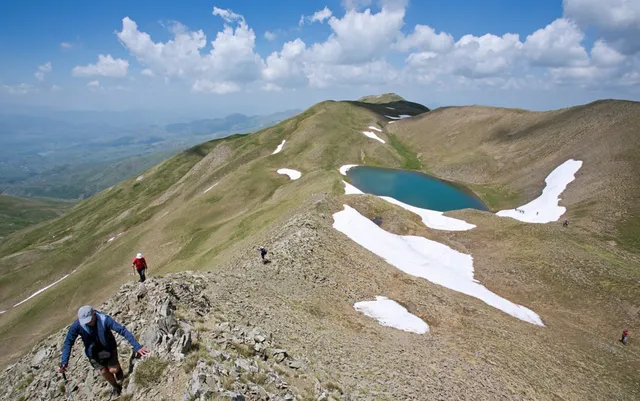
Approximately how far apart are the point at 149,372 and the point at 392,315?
18.0 metres

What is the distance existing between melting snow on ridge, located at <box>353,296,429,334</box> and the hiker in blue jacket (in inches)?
667

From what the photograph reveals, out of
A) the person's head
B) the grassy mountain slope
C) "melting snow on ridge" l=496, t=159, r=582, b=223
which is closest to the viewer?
the person's head

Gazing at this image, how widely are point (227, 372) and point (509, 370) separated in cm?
1864

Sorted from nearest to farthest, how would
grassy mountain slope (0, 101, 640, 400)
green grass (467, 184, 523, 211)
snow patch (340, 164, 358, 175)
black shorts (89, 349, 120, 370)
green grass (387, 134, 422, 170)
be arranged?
black shorts (89, 349, 120, 370) → grassy mountain slope (0, 101, 640, 400) → green grass (467, 184, 523, 211) → snow patch (340, 164, 358, 175) → green grass (387, 134, 422, 170)

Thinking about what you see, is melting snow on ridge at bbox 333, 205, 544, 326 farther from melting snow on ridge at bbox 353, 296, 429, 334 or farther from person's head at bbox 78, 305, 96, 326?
person's head at bbox 78, 305, 96, 326

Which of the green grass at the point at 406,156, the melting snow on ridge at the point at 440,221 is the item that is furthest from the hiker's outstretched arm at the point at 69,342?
the green grass at the point at 406,156

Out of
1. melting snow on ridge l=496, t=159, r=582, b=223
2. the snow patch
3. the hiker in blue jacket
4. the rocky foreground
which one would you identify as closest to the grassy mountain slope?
the rocky foreground

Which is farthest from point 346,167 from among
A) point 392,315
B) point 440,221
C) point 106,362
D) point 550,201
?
point 106,362

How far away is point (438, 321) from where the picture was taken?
25484 mm

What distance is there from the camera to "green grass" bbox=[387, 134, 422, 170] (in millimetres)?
109188

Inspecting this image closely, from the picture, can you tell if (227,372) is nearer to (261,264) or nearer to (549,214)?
(261,264)

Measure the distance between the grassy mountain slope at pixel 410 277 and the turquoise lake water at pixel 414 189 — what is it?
29.2 feet

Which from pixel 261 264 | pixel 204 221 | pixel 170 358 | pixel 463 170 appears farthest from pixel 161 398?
pixel 463 170

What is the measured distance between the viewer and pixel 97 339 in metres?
10.1
